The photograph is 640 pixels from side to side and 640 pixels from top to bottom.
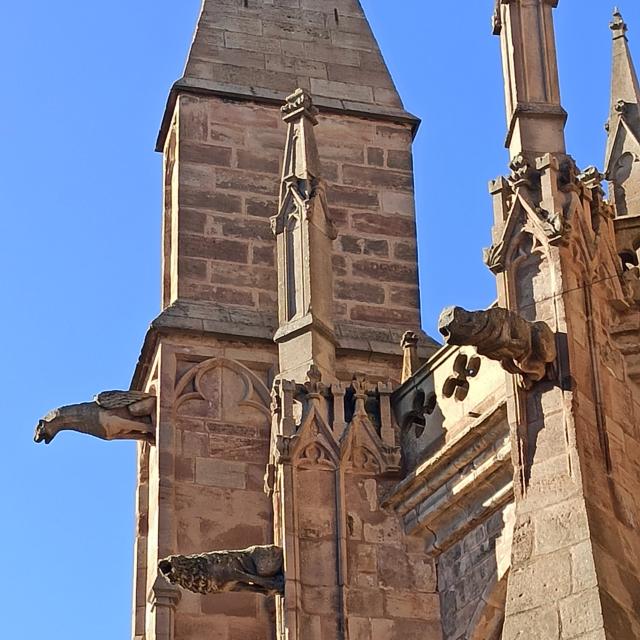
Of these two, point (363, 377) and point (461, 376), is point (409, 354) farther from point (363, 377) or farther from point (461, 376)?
point (461, 376)

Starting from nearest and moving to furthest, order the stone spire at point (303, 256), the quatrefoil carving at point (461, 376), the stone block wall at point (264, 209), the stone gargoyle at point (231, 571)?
the stone gargoyle at point (231, 571)
the quatrefoil carving at point (461, 376)
the stone spire at point (303, 256)
the stone block wall at point (264, 209)

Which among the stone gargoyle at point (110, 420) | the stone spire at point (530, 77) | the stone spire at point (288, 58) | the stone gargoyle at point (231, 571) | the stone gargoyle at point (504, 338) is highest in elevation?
the stone spire at point (288, 58)

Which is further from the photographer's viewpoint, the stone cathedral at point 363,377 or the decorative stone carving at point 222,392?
the decorative stone carving at point 222,392

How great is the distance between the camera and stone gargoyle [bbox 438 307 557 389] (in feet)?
40.1

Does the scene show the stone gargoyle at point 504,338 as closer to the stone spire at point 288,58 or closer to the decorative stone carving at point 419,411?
the decorative stone carving at point 419,411

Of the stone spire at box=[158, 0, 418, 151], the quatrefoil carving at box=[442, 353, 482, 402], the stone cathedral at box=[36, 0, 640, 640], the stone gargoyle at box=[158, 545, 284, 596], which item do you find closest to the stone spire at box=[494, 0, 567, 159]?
the stone cathedral at box=[36, 0, 640, 640]

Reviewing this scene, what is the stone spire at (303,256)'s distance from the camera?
1452 cm

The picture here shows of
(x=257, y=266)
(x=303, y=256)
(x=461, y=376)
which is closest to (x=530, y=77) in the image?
(x=461, y=376)

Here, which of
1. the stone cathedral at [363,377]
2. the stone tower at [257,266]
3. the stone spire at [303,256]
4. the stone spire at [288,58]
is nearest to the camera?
the stone cathedral at [363,377]

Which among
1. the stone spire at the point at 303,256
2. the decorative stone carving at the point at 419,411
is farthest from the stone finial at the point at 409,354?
the decorative stone carving at the point at 419,411

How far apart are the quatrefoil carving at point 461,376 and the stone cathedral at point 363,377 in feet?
0.04

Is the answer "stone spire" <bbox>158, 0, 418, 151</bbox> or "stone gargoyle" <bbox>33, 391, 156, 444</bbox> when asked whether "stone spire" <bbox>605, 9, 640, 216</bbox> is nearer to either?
"stone spire" <bbox>158, 0, 418, 151</bbox>

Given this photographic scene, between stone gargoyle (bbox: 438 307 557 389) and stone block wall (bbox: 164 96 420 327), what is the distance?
4858 mm

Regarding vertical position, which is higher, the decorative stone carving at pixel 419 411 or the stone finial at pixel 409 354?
the stone finial at pixel 409 354
